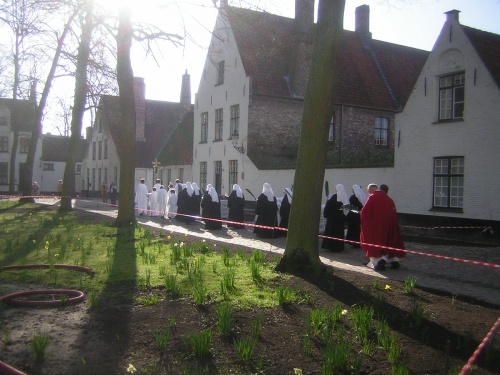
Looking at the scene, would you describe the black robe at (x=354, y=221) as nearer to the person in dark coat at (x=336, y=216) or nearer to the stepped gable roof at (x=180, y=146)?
the person in dark coat at (x=336, y=216)

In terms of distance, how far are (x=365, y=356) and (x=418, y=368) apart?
0.48 meters

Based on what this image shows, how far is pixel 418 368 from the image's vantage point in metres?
4.72

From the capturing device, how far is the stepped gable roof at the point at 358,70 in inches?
1167

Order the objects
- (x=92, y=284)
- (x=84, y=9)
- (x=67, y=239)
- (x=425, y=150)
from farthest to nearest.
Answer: (x=425, y=150)
(x=84, y=9)
(x=67, y=239)
(x=92, y=284)

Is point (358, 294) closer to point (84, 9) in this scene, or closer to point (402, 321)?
point (402, 321)

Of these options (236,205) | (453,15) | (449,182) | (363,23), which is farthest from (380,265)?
Answer: (363,23)

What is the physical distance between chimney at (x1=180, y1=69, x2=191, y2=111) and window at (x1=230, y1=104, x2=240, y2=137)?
1537cm

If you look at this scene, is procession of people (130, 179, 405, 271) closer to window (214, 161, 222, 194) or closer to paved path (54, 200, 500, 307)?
paved path (54, 200, 500, 307)

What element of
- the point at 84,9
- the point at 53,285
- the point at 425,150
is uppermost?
the point at 84,9

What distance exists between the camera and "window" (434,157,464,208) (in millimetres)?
18391

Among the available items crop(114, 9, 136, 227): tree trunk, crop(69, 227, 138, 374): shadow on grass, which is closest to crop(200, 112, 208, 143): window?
crop(114, 9, 136, 227): tree trunk

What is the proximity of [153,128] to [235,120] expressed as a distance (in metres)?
20.6

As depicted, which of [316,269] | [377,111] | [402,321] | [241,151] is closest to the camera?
[402,321]

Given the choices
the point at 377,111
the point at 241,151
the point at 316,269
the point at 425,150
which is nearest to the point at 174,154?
the point at 241,151
